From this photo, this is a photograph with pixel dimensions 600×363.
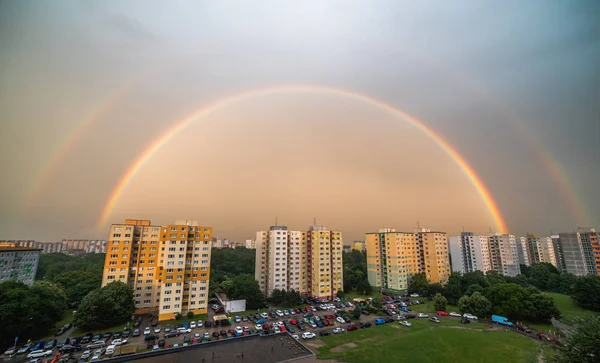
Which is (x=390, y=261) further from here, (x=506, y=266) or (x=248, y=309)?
(x=506, y=266)

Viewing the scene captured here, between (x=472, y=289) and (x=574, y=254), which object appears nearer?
(x=472, y=289)

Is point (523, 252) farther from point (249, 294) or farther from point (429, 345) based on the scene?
point (249, 294)

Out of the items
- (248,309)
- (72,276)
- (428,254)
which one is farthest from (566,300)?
(72,276)

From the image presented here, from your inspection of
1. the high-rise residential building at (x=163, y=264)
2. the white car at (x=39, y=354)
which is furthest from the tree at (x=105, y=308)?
the white car at (x=39, y=354)

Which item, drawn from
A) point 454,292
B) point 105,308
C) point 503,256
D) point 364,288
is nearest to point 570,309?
point 454,292

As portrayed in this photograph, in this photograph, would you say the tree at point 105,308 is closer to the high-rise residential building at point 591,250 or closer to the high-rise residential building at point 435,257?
the high-rise residential building at point 435,257

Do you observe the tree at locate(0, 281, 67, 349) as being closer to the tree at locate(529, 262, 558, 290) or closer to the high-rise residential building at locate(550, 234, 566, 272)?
the tree at locate(529, 262, 558, 290)
